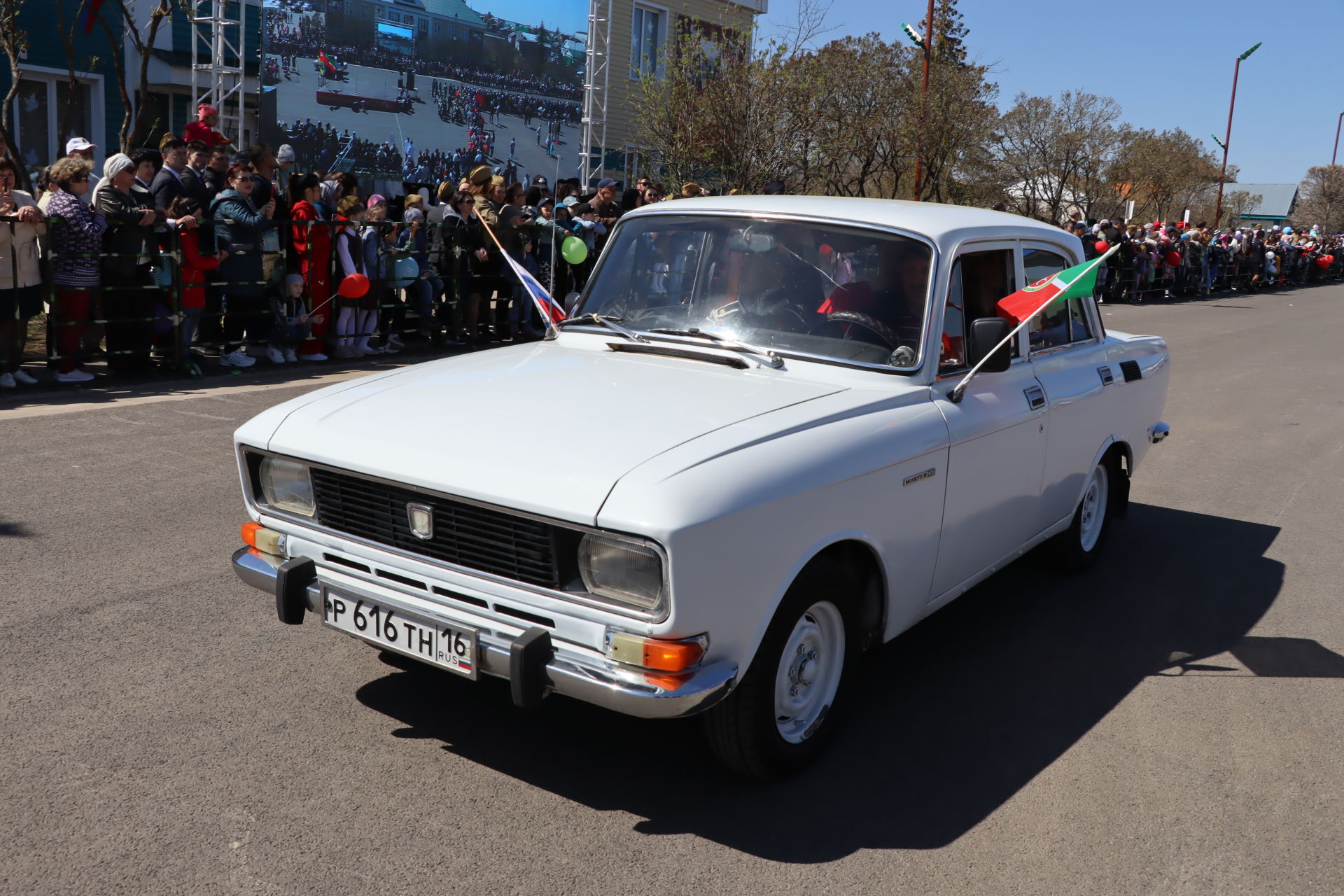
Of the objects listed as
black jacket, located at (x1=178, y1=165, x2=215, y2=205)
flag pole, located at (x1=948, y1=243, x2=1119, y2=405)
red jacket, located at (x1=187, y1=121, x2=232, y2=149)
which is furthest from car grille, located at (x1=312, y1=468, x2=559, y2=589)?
red jacket, located at (x1=187, y1=121, x2=232, y2=149)

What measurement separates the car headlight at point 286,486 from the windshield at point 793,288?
1.53m

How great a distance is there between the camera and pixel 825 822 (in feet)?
11.4

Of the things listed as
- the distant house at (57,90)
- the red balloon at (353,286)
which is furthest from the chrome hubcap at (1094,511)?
the distant house at (57,90)

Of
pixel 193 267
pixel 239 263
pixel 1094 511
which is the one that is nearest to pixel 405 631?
pixel 1094 511

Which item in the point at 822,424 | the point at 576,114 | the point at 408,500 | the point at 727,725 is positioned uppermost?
the point at 576,114

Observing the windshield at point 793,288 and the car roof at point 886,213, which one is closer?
the windshield at point 793,288

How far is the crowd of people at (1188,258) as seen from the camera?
85.0 feet

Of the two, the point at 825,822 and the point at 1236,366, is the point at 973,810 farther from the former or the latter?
the point at 1236,366

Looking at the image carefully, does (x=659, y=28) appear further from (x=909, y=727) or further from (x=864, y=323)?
(x=909, y=727)

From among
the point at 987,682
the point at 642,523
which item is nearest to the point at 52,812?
the point at 642,523

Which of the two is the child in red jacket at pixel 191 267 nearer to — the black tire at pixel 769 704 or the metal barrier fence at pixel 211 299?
the metal barrier fence at pixel 211 299

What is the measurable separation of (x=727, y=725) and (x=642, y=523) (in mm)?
823

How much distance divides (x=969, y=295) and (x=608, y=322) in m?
1.47

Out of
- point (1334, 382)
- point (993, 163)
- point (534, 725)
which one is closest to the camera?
point (534, 725)
